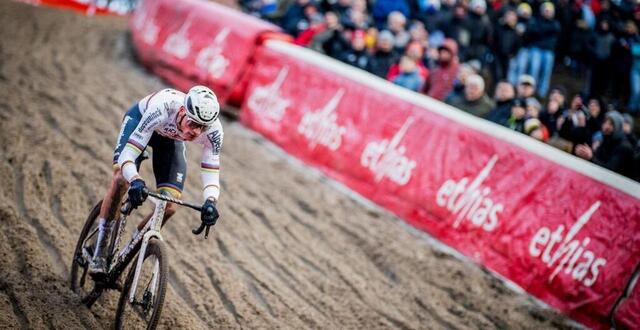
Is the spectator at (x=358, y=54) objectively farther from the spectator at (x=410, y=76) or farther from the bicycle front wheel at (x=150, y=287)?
the bicycle front wheel at (x=150, y=287)

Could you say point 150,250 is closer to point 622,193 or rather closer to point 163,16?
point 622,193

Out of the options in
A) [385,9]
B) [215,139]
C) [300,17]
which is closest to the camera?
[215,139]

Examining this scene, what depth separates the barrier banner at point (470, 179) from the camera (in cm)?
770

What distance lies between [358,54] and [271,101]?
2.19 meters

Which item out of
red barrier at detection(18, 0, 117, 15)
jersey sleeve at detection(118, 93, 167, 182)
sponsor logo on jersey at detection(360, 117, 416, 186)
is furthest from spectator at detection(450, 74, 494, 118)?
red barrier at detection(18, 0, 117, 15)

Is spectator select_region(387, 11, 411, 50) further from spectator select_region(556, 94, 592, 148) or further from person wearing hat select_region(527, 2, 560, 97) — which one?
spectator select_region(556, 94, 592, 148)

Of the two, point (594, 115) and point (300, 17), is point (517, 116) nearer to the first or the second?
point (594, 115)

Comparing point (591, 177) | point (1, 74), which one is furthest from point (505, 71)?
point (1, 74)

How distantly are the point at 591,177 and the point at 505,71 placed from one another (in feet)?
22.0

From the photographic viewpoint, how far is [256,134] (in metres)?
Result: 12.6

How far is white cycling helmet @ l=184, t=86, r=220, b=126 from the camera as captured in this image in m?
5.22

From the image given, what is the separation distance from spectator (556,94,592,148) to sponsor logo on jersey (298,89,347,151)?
3.47 metres

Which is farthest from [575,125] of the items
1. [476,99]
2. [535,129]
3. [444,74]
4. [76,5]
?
[76,5]

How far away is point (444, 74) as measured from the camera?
12.0 meters
